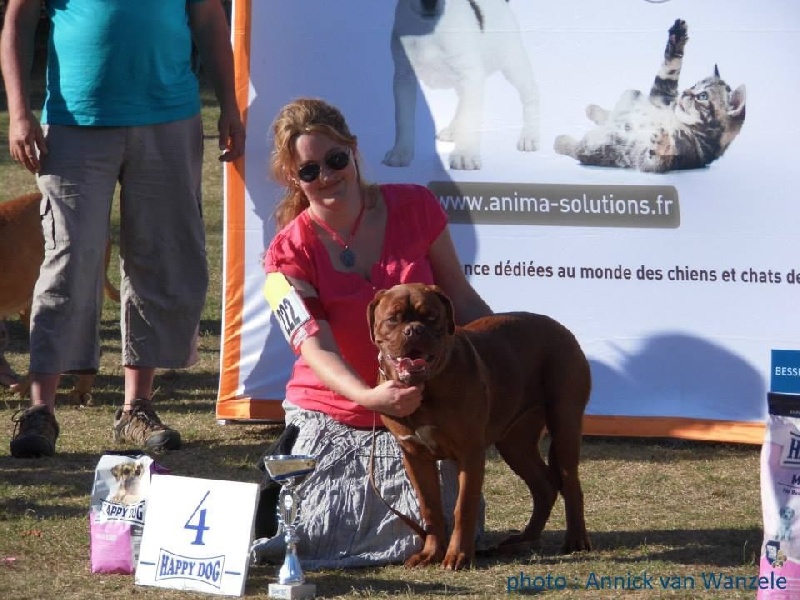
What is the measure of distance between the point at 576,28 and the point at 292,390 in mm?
2079

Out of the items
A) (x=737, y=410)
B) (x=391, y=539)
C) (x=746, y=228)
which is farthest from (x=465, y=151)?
(x=391, y=539)

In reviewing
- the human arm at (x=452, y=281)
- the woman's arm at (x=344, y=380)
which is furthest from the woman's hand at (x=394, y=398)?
the human arm at (x=452, y=281)

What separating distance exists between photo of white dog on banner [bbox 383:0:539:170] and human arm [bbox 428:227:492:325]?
4.64 feet

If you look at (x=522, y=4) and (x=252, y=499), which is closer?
(x=252, y=499)

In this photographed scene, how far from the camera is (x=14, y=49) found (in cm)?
538

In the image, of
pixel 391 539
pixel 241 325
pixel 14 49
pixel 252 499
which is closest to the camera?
pixel 252 499

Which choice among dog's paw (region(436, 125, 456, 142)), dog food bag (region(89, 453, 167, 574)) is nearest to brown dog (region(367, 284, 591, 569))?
dog food bag (region(89, 453, 167, 574))

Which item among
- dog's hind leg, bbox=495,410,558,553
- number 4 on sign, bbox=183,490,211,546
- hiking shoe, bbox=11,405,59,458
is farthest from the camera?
hiking shoe, bbox=11,405,59,458

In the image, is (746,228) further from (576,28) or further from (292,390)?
(292,390)

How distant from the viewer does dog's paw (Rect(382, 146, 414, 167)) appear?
224 inches

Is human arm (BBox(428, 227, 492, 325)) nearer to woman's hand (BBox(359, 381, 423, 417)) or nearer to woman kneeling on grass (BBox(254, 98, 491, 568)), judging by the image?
woman kneeling on grass (BBox(254, 98, 491, 568))

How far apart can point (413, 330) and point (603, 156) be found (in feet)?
7.51

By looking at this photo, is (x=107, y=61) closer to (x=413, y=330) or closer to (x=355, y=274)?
(x=355, y=274)

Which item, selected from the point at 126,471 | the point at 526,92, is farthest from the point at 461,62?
the point at 126,471
